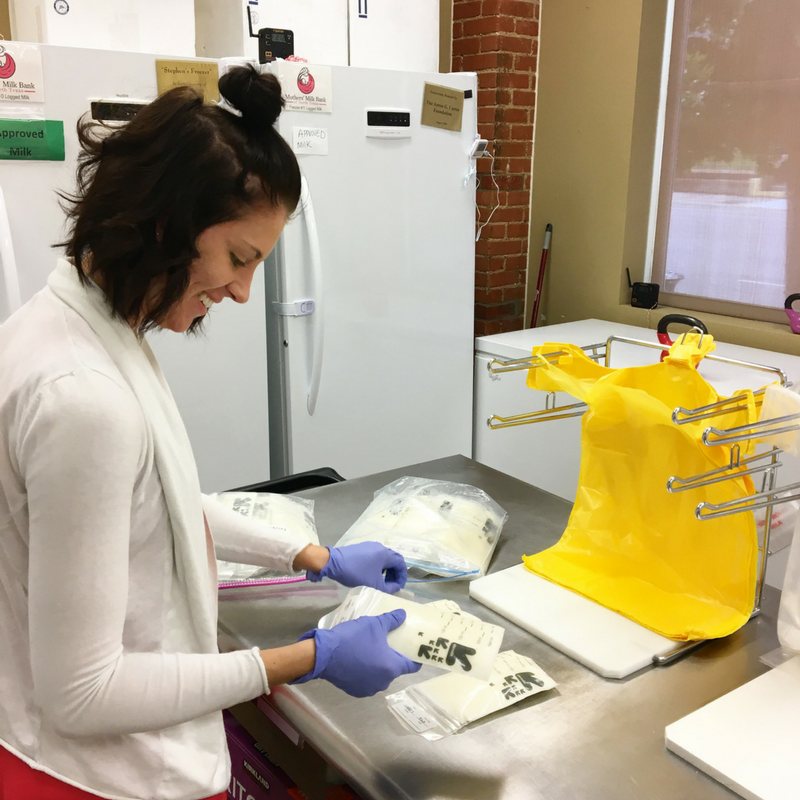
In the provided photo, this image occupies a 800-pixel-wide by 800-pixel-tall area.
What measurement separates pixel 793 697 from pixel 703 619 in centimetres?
17

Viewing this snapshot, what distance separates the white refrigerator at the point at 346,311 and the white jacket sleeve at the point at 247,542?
1.06 m

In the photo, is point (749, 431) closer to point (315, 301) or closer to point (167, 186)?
point (167, 186)

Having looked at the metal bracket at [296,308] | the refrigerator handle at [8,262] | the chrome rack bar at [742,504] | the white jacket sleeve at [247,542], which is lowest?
the white jacket sleeve at [247,542]

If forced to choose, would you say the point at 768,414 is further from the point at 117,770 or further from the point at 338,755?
the point at 117,770

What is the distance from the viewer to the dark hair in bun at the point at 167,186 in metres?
0.76

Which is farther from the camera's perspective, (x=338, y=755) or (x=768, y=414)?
(x=768, y=414)

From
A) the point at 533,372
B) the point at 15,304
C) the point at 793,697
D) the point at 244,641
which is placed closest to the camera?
the point at 793,697

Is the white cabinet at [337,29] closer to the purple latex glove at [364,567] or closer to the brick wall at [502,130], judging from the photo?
the brick wall at [502,130]

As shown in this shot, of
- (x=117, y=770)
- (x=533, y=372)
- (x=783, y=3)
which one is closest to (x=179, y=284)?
(x=117, y=770)

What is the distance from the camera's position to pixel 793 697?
0.95 metres

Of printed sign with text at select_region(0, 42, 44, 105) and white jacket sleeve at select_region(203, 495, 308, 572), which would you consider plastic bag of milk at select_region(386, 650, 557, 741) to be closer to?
white jacket sleeve at select_region(203, 495, 308, 572)

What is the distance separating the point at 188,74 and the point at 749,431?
1.70 m

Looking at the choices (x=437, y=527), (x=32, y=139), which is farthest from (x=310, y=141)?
(x=437, y=527)

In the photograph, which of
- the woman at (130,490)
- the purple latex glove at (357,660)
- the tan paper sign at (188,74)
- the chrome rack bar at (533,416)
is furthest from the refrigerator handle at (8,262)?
the purple latex glove at (357,660)
